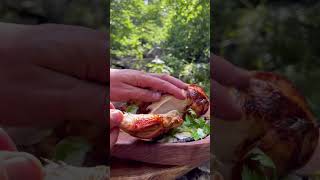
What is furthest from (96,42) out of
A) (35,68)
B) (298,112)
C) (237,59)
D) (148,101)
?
(298,112)

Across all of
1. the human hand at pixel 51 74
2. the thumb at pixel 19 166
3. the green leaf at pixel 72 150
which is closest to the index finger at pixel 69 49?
the human hand at pixel 51 74

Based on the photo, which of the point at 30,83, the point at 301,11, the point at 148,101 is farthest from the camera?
the point at 148,101

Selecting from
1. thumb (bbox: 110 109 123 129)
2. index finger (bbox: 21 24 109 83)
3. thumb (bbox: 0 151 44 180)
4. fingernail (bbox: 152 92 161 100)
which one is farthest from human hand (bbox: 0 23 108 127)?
fingernail (bbox: 152 92 161 100)

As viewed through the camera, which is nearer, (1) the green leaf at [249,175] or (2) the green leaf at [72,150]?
(2) the green leaf at [72,150]

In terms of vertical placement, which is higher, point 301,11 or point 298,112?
point 301,11

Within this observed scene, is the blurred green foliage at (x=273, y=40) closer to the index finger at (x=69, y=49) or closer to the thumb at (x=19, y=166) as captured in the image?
the index finger at (x=69, y=49)

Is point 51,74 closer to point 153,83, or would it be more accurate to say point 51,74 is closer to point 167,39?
point 153,83

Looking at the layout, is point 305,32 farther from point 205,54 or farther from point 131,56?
point 131,56
